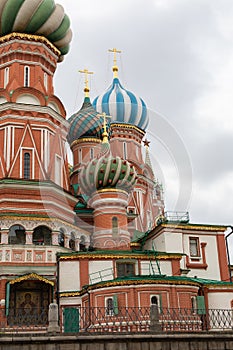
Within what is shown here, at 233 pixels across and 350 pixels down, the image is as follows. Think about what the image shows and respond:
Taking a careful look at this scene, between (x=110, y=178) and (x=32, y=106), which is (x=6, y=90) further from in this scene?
(x=110, y=178)

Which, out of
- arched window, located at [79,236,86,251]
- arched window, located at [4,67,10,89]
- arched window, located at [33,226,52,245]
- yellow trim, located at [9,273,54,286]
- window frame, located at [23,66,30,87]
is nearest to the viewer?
yellow trim, located at [9,273,54,286]

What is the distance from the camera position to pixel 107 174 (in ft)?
85.6

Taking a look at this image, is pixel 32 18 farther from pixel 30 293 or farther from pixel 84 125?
pixel 30 293

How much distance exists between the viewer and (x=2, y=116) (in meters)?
25.8

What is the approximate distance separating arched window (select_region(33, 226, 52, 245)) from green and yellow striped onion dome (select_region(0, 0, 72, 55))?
10.6 meters

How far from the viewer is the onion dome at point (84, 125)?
33.4 meters

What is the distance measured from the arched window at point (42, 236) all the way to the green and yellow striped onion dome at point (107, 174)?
166 inches

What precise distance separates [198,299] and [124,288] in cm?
309

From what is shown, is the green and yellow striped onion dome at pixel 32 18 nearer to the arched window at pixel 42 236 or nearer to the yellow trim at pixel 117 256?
the arched window at pixel 42 236

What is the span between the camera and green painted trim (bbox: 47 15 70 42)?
1099 inches

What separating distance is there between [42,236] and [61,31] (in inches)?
455

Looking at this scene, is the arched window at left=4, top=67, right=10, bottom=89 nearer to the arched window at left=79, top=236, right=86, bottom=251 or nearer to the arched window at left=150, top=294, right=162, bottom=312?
the arched window at left=79, top=236, right=86, bottom=251

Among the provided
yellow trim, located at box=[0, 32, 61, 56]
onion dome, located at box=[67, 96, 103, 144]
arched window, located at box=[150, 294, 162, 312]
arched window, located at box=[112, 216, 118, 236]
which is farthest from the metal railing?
onion dome, located at box=[67, 96, 103, 144]

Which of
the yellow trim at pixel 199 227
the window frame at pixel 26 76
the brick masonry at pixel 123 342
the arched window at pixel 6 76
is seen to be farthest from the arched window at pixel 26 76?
the brick masonry at pixel 123 342
